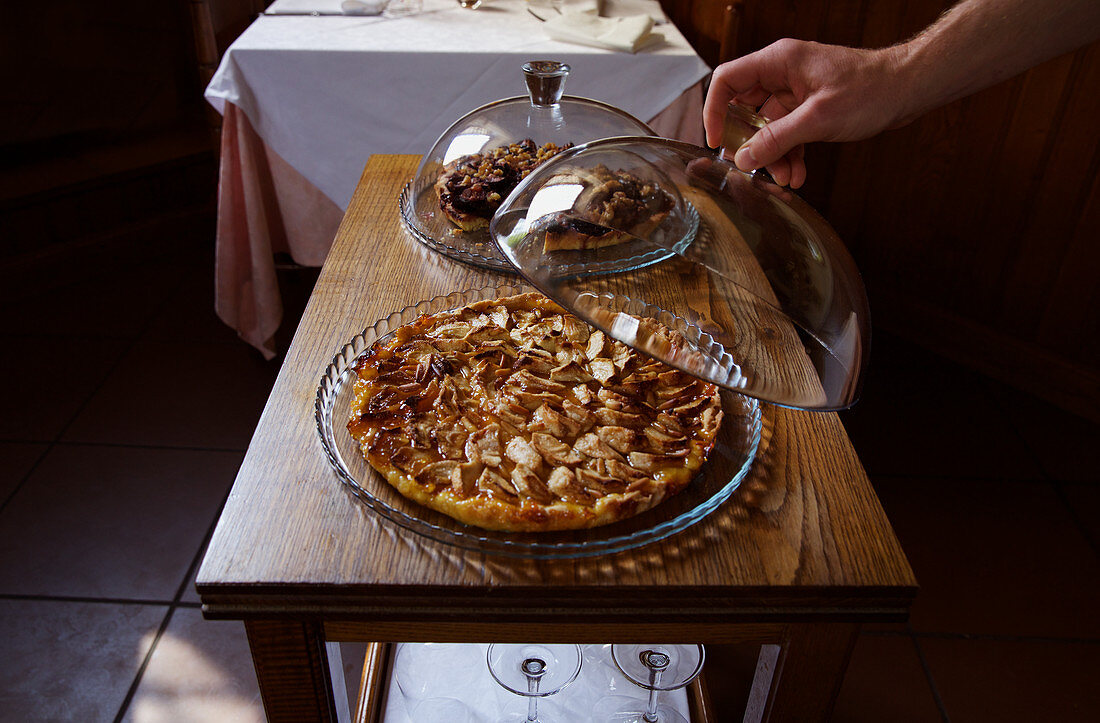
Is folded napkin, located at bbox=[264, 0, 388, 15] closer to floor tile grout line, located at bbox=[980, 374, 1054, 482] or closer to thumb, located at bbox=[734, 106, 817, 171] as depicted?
thumb, located at bbox=[734, 106, 817, 171]

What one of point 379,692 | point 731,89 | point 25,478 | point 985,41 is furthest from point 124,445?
point 985,41

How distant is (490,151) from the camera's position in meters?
1.28

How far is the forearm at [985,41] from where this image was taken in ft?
3.04

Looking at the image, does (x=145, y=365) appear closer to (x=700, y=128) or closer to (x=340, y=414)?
(x=700, y=128)

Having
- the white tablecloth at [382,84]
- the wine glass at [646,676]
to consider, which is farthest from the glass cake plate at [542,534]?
the white tablecloth at [382,84]

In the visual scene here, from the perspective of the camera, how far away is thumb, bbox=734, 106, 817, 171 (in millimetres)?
822

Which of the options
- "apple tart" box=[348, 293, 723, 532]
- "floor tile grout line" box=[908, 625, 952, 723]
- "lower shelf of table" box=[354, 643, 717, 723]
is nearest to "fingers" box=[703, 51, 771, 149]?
"apple tart" box=[348, 293, 723, 532]

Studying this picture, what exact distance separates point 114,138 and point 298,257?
1.41 meters

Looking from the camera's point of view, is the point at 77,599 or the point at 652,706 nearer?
the point at 652,706

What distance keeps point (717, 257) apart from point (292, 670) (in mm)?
508

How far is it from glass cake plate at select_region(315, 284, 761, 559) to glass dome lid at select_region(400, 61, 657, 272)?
36cm

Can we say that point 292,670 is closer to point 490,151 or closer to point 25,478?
point 490,151

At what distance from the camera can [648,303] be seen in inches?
37.0

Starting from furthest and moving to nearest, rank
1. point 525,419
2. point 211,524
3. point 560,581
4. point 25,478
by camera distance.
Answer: point 25,478 → point 211,524 → point 525,419 → point 560,581
